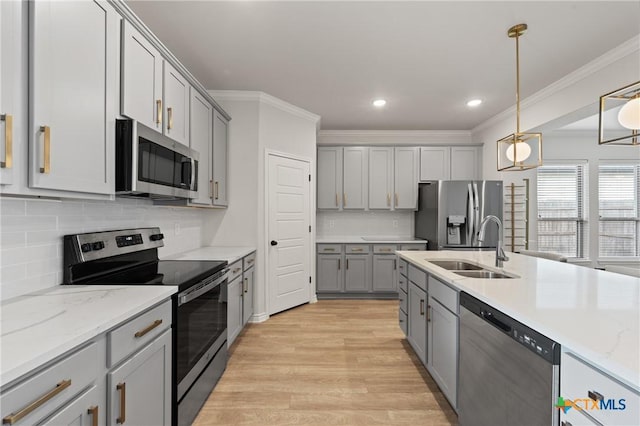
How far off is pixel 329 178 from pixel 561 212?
12.9 feet

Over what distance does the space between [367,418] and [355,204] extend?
350 centimetres

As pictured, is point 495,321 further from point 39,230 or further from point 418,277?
point 39,230

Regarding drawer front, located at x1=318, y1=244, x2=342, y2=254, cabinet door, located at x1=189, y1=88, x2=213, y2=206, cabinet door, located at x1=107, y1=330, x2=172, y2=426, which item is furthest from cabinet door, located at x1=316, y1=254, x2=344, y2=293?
cabinet door, located at x1=107, y1=330, x2=172, y2=426

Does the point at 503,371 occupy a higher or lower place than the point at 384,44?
lower

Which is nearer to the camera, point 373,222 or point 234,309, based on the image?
point 234,309

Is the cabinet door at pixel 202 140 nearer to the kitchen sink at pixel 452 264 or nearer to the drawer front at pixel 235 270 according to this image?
the drawer front at pixel 235 270

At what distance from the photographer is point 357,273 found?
16.0ft

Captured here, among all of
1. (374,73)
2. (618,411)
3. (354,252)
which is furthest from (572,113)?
(618,411)

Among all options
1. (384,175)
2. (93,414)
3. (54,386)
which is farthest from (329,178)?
(54,386)

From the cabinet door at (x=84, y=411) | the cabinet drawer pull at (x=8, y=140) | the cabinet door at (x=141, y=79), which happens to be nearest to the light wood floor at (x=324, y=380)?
the cabinet door at (x=84, y=411)

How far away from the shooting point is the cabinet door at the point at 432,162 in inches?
205

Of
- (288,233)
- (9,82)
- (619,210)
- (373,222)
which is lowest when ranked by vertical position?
(288,233)

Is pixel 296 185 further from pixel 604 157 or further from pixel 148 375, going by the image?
pixel 604 157

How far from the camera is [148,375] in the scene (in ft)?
4.74
